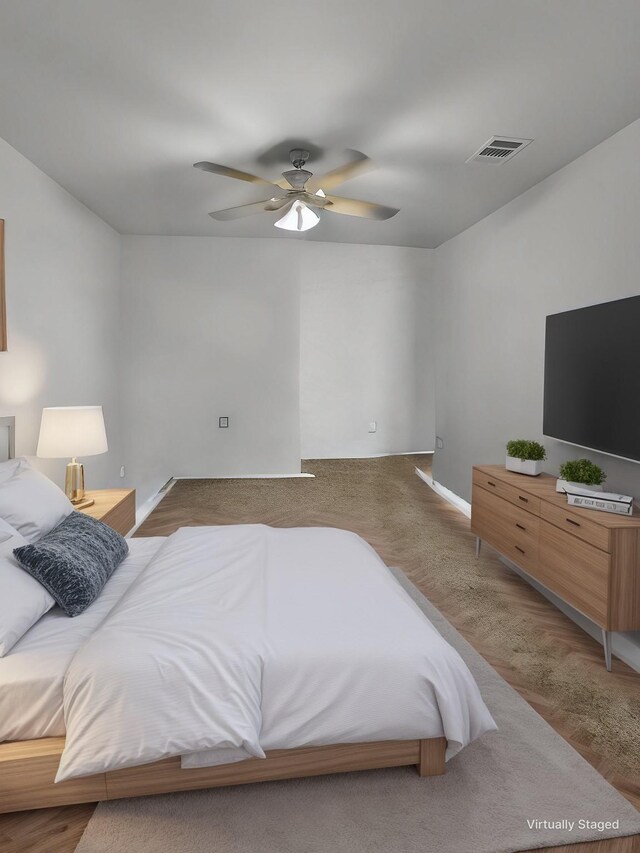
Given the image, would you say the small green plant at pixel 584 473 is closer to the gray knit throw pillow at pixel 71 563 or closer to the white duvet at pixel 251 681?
the white duvet at pixel 251 681

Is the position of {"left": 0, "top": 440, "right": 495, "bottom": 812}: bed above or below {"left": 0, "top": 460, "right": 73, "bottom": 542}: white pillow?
below

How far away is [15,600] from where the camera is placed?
68.3 inches

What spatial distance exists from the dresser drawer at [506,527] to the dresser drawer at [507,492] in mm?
29

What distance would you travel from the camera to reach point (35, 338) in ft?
11.4

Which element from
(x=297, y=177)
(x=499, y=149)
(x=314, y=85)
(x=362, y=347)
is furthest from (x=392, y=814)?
(x=362, y=347)

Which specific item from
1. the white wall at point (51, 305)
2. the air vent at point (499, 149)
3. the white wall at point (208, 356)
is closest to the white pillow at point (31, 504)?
the white wall at point (51, 305)

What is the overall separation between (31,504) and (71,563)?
1.72 ft

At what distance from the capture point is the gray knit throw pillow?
6.32 feet

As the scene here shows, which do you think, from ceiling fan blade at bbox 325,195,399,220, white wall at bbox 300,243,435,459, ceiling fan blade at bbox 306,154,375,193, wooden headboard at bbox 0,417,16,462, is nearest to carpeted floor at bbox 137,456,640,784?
white wall at bbox 300,243,435,459

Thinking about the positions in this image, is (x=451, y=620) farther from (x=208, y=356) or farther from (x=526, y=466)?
(x=208, y=356)

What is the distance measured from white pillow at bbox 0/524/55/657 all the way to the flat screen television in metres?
2.66

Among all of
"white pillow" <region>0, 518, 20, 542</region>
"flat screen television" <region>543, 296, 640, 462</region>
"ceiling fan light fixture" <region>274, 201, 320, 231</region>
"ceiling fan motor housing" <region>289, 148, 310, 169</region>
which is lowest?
"white pillow" <region>0, 518, 20, 542</region>

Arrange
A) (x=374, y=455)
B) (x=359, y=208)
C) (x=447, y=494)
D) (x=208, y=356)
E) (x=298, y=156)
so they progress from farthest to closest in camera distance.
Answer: (x=374, y=455)
(x=208, y=356)
(x=447, y=494)
(x=359, y=208)
(x=298, y=156)

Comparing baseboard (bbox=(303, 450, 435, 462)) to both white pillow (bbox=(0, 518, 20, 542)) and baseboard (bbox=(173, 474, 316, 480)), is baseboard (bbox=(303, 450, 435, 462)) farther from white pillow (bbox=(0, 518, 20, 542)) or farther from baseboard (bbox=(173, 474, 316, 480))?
white pillow (bbox=(0, 518, 20, 542))
